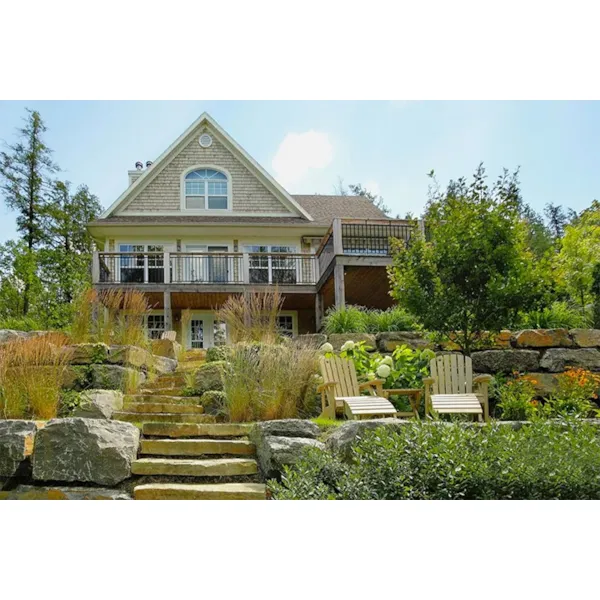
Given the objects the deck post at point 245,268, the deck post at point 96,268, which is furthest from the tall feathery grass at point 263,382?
the deck post at point 96,268

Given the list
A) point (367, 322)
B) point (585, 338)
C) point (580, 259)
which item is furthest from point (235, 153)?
point (585, 338)

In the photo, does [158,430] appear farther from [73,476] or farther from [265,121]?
[265,121]

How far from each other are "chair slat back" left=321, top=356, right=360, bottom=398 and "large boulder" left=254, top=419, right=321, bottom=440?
1.41m

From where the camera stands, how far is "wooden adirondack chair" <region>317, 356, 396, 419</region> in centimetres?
641

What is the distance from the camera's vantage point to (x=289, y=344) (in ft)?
27.1

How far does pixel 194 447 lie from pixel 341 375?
213cm

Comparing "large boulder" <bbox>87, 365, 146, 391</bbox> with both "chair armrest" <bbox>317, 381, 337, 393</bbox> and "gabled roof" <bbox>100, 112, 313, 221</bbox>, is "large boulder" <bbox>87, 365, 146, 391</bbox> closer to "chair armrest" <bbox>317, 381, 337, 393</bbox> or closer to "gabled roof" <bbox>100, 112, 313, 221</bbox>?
"chair armrest" <bbox>317, 381, 337, 393</bbox>

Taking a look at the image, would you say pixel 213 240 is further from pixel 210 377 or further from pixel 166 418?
pixel 166 418

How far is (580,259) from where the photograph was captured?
41.0ft

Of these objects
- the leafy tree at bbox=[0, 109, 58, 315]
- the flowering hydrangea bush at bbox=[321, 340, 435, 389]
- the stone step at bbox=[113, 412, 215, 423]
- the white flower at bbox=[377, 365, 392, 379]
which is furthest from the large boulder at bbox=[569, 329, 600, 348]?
the leafy tree at bbox=[0, 109, 58, 315]

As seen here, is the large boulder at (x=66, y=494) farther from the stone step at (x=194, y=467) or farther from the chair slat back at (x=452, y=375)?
the chair slat back at (x=452, y=375)

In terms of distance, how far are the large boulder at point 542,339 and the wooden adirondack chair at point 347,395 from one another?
2.54 m
